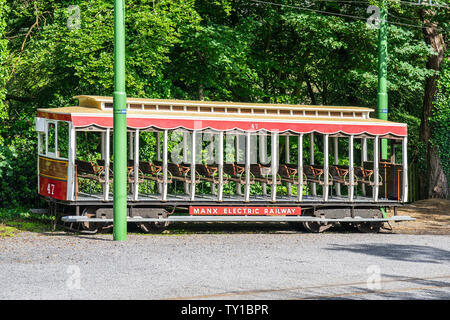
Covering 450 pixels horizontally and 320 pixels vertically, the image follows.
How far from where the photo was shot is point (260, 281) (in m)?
10.9

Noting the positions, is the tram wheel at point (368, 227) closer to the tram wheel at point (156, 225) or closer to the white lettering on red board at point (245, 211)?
the white lettering on red board at point (245, 211)

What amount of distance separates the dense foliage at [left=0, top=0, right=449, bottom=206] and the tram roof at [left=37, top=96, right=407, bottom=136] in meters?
3.47

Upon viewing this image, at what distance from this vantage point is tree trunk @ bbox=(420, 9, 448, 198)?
88.6 ft

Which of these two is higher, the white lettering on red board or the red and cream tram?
the red and cream tram

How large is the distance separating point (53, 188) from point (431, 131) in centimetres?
1619

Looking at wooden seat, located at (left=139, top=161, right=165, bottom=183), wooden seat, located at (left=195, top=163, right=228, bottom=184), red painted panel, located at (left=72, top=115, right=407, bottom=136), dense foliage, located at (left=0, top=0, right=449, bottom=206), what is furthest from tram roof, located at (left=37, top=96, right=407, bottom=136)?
dense foliage, located at (left=0, top=0, right=449, bottom=206)

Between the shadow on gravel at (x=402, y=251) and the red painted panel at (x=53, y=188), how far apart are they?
614 cm

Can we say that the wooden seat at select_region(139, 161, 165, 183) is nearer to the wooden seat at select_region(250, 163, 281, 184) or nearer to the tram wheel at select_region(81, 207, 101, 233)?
the tram wheel at select_region(81, 207, 101, 233)

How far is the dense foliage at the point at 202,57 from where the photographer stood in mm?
21359

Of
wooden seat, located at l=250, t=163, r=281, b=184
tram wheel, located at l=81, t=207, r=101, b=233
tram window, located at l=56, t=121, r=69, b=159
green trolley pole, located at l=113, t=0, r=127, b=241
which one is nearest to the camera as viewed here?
green trolley pole, located at l=113, t=0, r=127, b=241

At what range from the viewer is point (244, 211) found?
1797 cm

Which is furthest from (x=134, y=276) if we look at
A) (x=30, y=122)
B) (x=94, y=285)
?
(x=30, y=122)

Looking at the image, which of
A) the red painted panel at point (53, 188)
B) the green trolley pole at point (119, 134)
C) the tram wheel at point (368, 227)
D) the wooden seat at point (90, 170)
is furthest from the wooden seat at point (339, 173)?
Result: the red painted panel at point (53, 188)
